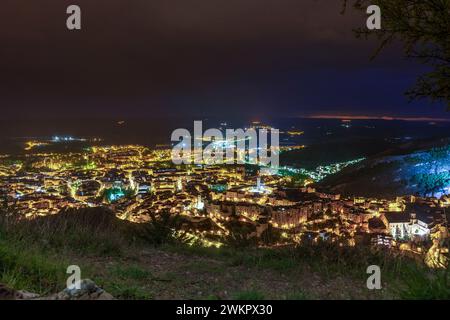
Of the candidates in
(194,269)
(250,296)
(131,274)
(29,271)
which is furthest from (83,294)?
(194,269)

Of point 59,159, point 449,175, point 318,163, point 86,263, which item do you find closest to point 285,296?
point 86,263

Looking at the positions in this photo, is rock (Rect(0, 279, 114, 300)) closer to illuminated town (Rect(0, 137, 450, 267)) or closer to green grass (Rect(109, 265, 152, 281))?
green grass (Rect(109, 265, 152, 281))

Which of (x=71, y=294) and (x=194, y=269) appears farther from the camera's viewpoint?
(x=194, y=269)

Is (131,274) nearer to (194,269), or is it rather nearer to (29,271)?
(194,269)

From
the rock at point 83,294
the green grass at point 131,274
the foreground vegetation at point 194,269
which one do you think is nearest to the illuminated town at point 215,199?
the foreground vegetation at point 194,269

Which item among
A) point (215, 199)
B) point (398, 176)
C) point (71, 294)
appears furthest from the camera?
point (398, 176)

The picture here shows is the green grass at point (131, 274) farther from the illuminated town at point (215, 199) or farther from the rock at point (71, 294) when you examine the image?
the illuminated town at point (215, 199)
